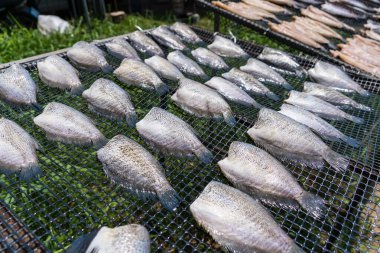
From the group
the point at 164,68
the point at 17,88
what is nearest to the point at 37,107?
the point at 17,88

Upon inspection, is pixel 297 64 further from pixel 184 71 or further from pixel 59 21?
pixel 59 21

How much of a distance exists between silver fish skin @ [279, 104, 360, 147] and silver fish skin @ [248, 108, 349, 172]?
24cm

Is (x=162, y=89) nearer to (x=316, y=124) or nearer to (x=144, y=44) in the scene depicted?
(x=144, y=44)

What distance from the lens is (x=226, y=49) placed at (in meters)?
5.43

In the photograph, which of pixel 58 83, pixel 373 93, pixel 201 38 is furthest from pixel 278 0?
pixel 58 83

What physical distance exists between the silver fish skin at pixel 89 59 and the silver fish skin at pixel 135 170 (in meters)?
1.75

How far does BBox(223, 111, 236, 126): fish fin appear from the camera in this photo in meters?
3.74

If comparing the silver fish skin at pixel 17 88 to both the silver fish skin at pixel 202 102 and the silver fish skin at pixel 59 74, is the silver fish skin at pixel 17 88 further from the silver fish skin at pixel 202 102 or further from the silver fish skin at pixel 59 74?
the silver fish skin at pixel 202 102

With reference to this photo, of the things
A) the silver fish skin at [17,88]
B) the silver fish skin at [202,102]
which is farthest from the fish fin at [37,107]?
the silver fish skin at [202,102]

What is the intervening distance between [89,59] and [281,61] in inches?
115

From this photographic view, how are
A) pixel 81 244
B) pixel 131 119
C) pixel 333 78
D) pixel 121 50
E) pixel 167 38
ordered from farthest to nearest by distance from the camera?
1. pixel 167 38
2. pixel 121 50
3. pixel 333 78
4. pixel 131 119
5. pixel 81 244

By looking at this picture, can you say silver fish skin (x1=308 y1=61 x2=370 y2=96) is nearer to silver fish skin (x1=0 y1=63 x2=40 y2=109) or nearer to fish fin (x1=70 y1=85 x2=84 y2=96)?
fish fin (x1=70 y1=85 x2=84 y2=96)

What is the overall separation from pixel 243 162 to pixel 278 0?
5.33m

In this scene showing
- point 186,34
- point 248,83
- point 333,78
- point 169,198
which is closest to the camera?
point 169,198
